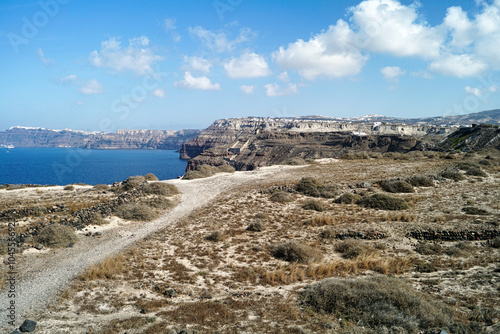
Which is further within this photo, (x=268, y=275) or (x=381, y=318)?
(x=268, y=275)

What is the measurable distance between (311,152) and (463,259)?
94704 millimetres

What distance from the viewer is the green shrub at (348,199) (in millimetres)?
20016

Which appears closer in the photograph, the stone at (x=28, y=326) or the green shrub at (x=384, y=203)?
the stone at (x=28, y=326)

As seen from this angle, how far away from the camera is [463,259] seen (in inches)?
436

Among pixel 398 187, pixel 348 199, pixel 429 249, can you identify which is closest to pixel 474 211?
pixel 398 187

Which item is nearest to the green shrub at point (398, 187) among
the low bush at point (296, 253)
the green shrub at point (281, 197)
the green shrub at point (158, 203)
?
the green shrub at point (281, 197)

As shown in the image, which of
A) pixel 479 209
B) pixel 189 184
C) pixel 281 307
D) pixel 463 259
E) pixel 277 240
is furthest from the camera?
pixel 189 184

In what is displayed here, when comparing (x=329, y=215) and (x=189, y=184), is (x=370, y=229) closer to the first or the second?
(x=329, y=215)

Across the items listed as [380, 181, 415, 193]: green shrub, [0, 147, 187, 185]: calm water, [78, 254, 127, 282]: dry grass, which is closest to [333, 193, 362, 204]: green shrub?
[380, 181, 415, 193]: green shrub

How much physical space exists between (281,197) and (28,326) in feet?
56.1

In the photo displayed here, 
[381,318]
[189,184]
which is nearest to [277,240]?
[381,318]

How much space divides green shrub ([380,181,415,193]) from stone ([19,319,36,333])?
24.4m

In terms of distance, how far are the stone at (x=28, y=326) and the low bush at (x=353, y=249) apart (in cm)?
1176

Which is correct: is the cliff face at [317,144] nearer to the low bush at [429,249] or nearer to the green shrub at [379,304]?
the low bush at [429,249]
